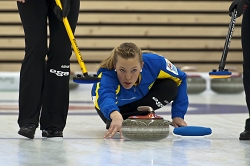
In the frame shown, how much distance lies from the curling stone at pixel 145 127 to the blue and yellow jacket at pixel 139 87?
4.3 inches

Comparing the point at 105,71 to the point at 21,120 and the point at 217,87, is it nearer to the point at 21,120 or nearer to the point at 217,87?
the point at 21,120

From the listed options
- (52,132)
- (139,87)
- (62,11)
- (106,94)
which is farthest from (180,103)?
(62,11)

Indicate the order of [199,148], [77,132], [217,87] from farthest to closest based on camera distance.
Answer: [217,87] → [77,132] → [199,148]

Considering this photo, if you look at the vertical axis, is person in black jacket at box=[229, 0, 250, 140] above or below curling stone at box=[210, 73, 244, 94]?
above

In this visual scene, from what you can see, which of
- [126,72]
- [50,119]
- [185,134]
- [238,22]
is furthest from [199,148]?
[238,22]

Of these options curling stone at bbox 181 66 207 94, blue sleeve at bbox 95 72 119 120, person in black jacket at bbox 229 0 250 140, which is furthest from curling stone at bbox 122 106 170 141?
curling stone at bbox 181 66 207 94

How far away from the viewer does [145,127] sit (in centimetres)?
254

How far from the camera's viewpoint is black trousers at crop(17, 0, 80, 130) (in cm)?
261

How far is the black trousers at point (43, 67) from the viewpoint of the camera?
2.61m

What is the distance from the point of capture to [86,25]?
27.0 ft

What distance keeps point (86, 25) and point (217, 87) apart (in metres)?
2.10

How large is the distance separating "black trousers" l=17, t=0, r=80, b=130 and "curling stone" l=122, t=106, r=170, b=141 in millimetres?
339

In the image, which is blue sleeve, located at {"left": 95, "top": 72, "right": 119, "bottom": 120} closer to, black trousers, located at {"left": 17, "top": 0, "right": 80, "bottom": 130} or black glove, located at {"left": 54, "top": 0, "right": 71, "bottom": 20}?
black trousers, located at {"left": 17, "top": 0, "right": 80, "bottom": 130}

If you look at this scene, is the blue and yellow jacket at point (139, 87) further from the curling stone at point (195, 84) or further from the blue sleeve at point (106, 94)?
the curling stone at point (195, 84)
